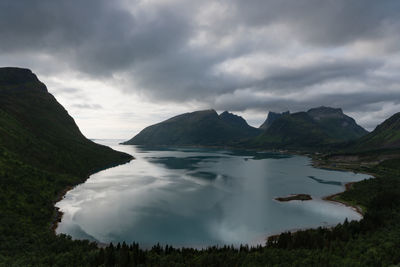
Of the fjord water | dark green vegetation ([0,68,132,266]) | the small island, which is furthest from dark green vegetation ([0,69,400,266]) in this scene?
the small island

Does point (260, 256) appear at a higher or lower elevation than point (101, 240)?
higher

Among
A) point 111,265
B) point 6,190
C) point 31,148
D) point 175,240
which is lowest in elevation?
point 175,240

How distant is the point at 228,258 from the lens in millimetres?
46344

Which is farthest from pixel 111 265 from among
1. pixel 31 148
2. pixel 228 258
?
pixel 31 148

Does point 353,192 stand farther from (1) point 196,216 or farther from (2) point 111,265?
(2) point 111,265

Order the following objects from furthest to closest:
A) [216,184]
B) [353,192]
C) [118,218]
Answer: [216,184]
[353,192]
[118,218]

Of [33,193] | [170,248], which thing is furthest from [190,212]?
Result: [33,193]

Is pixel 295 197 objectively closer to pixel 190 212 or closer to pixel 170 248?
pixel 190 212

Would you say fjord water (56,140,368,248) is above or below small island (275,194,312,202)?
below

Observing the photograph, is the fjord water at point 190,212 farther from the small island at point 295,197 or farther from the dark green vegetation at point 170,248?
the dark green vegetation at point 170,248

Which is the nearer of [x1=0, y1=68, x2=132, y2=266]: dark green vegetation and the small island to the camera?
[x1=0, y1=68, x2=132, y2=266]: dark green vegetation

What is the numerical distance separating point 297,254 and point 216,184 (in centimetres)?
10018

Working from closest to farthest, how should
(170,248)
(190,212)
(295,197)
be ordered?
(170,248) < (190,212) < (295,197)

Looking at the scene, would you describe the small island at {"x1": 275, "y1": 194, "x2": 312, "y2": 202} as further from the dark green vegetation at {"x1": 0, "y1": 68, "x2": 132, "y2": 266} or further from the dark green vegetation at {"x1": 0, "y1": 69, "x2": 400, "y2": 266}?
the dark green vegetation at {"x1": 0, "y1": 68, "x2": 132, "y2": 266}
